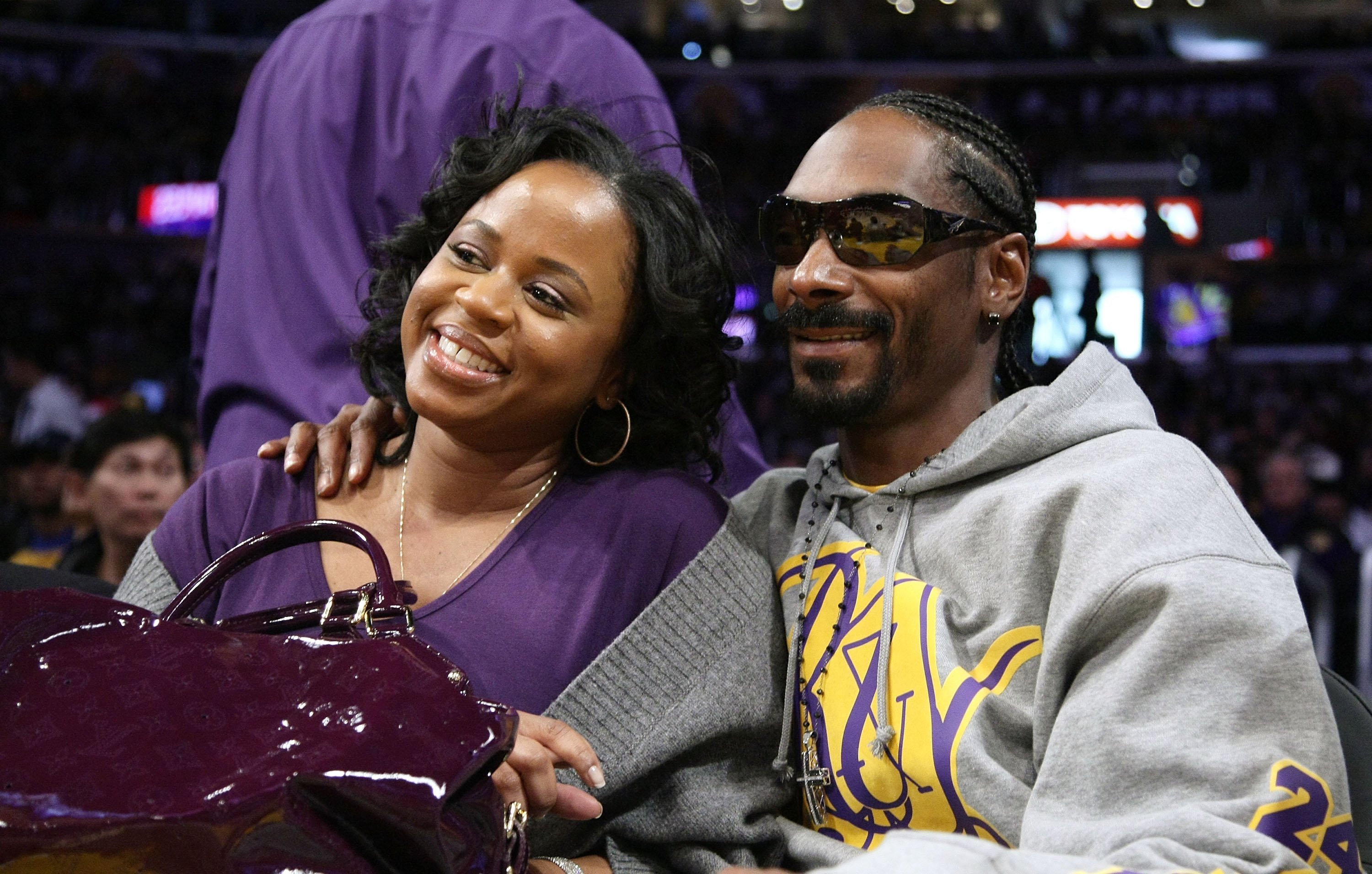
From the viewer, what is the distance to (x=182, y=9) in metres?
18.2

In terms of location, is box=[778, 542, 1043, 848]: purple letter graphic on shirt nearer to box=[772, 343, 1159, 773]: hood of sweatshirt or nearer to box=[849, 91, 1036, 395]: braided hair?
box=[772, 343, 1159, 773]: hood of sweatshirt

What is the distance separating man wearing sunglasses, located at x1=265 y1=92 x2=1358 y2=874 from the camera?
1.26m

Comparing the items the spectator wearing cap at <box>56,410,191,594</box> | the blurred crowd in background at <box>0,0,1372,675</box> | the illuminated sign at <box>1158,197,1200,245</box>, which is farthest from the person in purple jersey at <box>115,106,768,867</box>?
the illuminated sign at <box>1158,197,1200,245</box>

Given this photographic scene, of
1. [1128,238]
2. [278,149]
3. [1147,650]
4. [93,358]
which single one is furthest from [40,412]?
[1128,238]

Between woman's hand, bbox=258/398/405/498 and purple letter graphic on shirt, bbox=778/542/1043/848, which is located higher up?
woman's hand, bbox=258/398/405/498

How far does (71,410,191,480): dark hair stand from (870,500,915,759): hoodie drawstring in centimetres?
311

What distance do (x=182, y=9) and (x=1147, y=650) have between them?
19.5m

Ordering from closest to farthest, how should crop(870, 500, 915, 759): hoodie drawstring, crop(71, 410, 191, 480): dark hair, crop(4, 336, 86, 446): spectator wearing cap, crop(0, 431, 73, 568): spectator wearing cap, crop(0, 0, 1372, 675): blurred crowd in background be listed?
crop(870, 500, 915, 759): hoodie drawstring, crop(71, 410, 191, 480): dark hair, crop(0, 431, 73, 568): spectator wearing cap, crop(4, 336, 86, 446): spectator wearing cap, crop(0, 0, 1372, 675): blurred crowd in background

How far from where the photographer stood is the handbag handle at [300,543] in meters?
1.36

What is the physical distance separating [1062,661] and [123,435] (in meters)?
3.45

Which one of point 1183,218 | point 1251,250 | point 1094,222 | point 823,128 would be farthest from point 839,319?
point 1251,250

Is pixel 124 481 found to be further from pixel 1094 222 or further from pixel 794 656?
pixel 1094 222

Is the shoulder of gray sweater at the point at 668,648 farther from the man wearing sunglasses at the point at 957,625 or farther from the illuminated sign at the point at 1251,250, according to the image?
the illuminated sign at the point at 1251,250

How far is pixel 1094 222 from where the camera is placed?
50.2 ft
